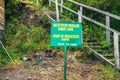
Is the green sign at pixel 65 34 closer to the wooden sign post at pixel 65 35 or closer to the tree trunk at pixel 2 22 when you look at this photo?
the wooden sign post at pixel 65 35

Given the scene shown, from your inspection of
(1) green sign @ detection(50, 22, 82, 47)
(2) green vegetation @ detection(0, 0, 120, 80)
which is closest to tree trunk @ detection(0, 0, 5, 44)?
(2) green vegetation @ detection(0, 0, 120, 80)

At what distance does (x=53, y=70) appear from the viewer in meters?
10.5

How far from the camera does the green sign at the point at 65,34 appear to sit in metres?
9.02

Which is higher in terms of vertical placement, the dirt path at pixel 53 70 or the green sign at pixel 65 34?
the green sign at pixel 65 34

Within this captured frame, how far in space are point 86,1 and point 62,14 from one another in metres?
1.14

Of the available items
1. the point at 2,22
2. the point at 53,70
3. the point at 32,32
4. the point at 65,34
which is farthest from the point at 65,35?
the point at 32,32

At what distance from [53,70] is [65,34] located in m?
1.78

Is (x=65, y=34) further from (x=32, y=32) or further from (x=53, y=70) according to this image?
(x=32, y=32)

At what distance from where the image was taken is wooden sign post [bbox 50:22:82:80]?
29.6 ft

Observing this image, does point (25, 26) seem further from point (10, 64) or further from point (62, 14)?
point (10, 64)

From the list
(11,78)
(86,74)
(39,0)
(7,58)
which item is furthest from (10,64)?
(39,0)

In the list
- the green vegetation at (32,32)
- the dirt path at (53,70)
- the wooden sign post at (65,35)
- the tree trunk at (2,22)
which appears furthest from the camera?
the tree trunk at (2,22)

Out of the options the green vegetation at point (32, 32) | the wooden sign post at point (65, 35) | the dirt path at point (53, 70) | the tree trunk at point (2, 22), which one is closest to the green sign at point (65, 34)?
the wooden sign post at point (65, 35)

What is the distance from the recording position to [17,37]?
45.5 ft
